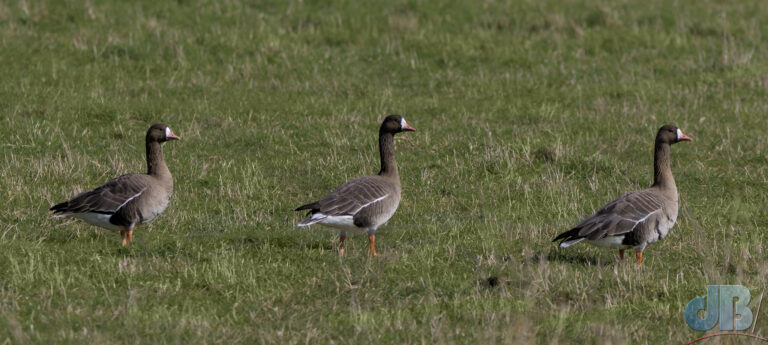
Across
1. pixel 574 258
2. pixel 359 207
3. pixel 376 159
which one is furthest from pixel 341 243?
pixel 376 159

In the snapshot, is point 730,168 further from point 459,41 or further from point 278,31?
point 278,31

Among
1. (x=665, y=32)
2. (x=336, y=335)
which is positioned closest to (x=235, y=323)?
(x=336, y=335)

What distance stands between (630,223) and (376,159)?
614 centimetres

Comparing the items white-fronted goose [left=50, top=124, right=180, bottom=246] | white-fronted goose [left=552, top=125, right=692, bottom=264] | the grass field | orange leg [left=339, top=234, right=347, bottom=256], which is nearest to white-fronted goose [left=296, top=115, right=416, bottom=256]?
orange leg [left=339, top=234, right=347, bottom=256]

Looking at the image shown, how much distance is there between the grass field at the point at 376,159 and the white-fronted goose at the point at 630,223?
0.37 meters

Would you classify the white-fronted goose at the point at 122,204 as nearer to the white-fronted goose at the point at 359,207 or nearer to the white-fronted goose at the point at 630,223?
the white-fronted goose at the point at 359,207

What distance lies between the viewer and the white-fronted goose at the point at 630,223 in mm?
10141

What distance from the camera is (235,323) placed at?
8.55 m

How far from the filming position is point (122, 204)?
1080 centimetres

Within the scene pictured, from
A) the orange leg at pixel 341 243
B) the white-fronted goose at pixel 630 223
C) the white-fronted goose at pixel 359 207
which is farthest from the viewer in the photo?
the orange leg at pixel 341 243

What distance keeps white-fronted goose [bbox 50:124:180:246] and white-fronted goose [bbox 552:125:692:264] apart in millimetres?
4792

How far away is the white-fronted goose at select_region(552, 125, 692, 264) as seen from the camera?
399 inches

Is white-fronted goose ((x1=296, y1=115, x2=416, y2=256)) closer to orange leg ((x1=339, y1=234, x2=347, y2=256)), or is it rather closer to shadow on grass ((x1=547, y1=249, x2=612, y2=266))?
orange leg ((x1=339, y1=234, x2=347, y2=256))

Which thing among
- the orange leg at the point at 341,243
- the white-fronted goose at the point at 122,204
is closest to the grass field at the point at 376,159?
the orange leg at the point at 341,243
